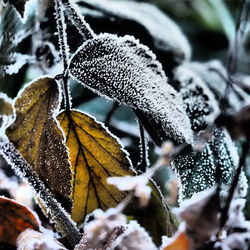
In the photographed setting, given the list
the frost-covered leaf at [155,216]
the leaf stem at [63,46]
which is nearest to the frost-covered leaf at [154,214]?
the frost-covered leaf at [155,216]

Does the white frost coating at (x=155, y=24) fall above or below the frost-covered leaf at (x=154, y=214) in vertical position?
above

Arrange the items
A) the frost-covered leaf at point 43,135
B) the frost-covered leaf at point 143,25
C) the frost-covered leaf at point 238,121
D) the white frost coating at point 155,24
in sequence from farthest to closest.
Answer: the white frost coating at point 155,24 < the frost-covered leaf at point 143,25 < the frost-covered leaf at point 43,135 < the frost-covered leaf at point 238,121

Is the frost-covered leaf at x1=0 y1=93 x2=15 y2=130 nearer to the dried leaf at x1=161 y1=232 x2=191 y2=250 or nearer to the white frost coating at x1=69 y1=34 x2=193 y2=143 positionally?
the white frost coating at x1=69 y1=34 x2=193 y2=143

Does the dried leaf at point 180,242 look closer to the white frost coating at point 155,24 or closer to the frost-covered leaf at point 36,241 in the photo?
the frost-covered leaf at point 36,241

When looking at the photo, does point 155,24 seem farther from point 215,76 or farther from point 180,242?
point 180,242

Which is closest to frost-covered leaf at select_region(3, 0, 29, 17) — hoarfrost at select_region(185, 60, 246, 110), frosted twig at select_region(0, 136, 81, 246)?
frosted twig at select_region(0, 136, 81, 246)
